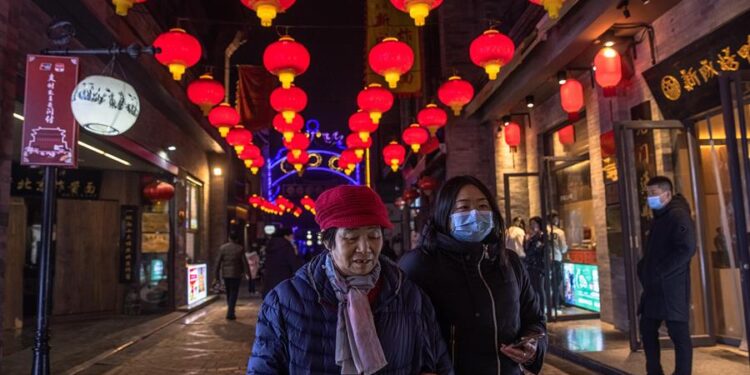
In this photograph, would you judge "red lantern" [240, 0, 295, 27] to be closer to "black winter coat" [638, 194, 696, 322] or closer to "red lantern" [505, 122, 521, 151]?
"black winter coat" [638, 194, 696, 322]

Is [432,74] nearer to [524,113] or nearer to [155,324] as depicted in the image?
[524,113]

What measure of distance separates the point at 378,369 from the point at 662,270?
4739 millimetres

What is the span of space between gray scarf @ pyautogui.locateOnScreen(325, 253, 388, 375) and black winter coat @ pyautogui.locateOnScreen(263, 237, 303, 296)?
24.7 ft

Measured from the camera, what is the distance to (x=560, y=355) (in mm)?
8156

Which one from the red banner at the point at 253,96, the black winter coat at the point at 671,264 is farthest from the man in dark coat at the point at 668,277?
the red banner at the point at 253,96

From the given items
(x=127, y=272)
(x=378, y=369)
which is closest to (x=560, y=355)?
(x=378, y=369)

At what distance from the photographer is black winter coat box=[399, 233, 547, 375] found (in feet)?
8.75

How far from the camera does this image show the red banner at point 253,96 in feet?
46.6

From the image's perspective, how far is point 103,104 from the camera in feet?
20.7

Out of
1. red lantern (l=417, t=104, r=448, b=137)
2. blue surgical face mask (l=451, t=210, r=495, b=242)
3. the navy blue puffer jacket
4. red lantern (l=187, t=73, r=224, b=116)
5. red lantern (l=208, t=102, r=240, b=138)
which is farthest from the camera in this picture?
red lantern (l=417, t=104, r=448, b=137)

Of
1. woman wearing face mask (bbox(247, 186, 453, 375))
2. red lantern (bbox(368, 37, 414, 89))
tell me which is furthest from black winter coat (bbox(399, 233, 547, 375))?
red lantern (bbox(368, 37, 414, 89))

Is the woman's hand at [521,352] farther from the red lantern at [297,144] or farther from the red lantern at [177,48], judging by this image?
the red lantern at [297,144]

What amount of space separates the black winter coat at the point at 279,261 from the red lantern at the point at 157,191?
5.31 meters

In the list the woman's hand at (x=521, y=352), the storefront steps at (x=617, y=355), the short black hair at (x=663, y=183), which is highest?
the short black hair at (x=663, y=183)
